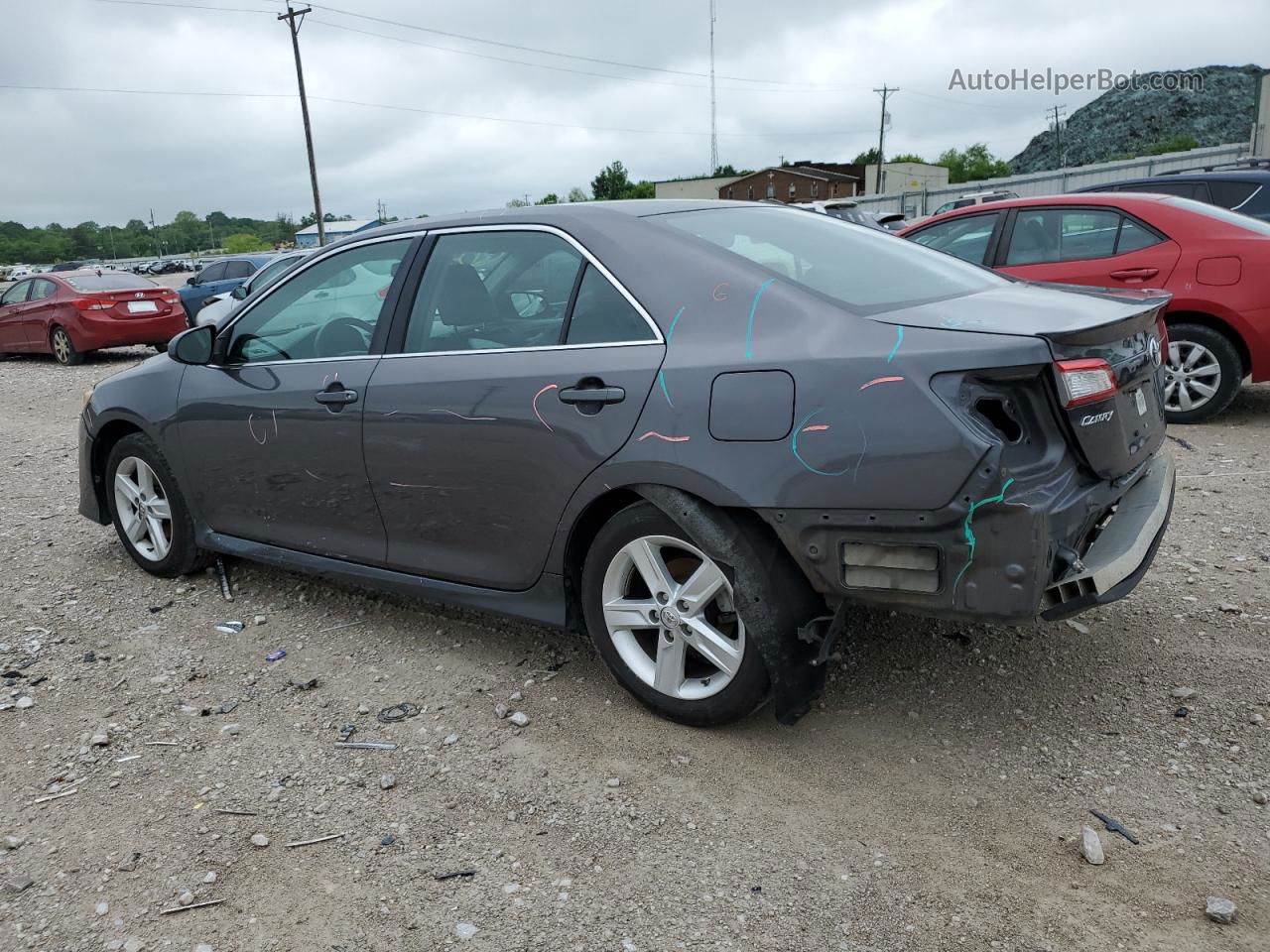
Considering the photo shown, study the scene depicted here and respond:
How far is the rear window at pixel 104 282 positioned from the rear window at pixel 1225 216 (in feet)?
44.9

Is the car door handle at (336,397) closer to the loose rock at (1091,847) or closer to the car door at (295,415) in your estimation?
the car door at (295,415)

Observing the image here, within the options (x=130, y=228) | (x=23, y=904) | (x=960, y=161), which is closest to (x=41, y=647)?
(x=23, y=904)

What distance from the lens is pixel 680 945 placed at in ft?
7.75

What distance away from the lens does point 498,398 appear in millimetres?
3416

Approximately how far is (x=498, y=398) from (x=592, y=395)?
1.30 feet

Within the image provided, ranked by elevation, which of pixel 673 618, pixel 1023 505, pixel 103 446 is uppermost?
pixel 1023 505

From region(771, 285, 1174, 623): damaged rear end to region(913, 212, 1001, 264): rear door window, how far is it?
16.4 feet

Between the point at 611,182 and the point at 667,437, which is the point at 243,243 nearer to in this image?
the point at 611,182

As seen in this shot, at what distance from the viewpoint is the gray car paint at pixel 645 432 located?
8.63 feet

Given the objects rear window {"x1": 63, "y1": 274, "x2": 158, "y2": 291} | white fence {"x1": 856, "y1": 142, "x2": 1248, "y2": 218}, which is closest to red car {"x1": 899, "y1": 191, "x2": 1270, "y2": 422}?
rear window {"x1": 63, "y1": 274, "x2": 158, "y2": 291}

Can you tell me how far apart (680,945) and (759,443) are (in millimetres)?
1284

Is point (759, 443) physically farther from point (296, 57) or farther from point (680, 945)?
point (296, 57)

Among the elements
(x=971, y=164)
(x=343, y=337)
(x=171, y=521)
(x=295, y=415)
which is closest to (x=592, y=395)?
(x=343, y=337)

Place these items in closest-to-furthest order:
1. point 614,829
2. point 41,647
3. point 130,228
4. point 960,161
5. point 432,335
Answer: point 614,829, point 432,335, point 41,647, point 960,161, point 130,228
